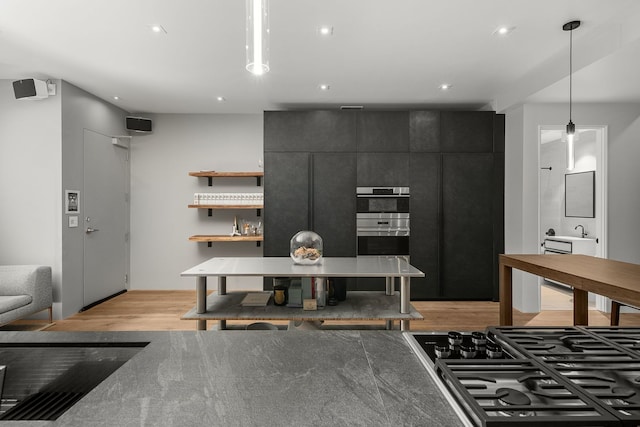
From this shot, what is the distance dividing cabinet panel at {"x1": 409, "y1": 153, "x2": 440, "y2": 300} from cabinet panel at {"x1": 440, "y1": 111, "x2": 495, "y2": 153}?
0.28 meters

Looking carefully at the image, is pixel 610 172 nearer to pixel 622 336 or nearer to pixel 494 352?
pixel 622 336

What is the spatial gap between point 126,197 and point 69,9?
3247 mm

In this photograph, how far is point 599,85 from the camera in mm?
3824

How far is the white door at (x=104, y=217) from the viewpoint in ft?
15.3

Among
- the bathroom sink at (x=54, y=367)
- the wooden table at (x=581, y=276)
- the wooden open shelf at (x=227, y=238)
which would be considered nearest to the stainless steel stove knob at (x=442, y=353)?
the bathroom sink at (x=54, y=367)

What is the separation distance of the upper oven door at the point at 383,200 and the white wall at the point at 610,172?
1412 millimetres

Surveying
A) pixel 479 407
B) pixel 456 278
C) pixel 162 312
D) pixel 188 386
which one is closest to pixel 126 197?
pixel 162 312

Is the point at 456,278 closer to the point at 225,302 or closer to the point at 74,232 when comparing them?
the point at 225,302

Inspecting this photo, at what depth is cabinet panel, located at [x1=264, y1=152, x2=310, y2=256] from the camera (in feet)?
16.5

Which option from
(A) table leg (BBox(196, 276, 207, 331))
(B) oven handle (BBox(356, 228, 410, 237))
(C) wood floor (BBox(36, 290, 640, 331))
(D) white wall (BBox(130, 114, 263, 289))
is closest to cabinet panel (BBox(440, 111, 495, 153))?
(B) oven handle (BBox(356, 228, 410, 237))

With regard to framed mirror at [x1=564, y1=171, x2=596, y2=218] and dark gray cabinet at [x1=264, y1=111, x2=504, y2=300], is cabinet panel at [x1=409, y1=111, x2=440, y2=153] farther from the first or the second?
framed mirror at [x1=564, y1=171, x2=596, y2=218]

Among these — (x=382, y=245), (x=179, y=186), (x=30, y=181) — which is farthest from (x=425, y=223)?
(x=30, y=181)

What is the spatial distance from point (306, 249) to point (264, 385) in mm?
2194

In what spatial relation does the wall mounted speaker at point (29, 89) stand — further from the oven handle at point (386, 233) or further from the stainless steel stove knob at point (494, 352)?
the stainless steel stove knob at point (494, 352)
